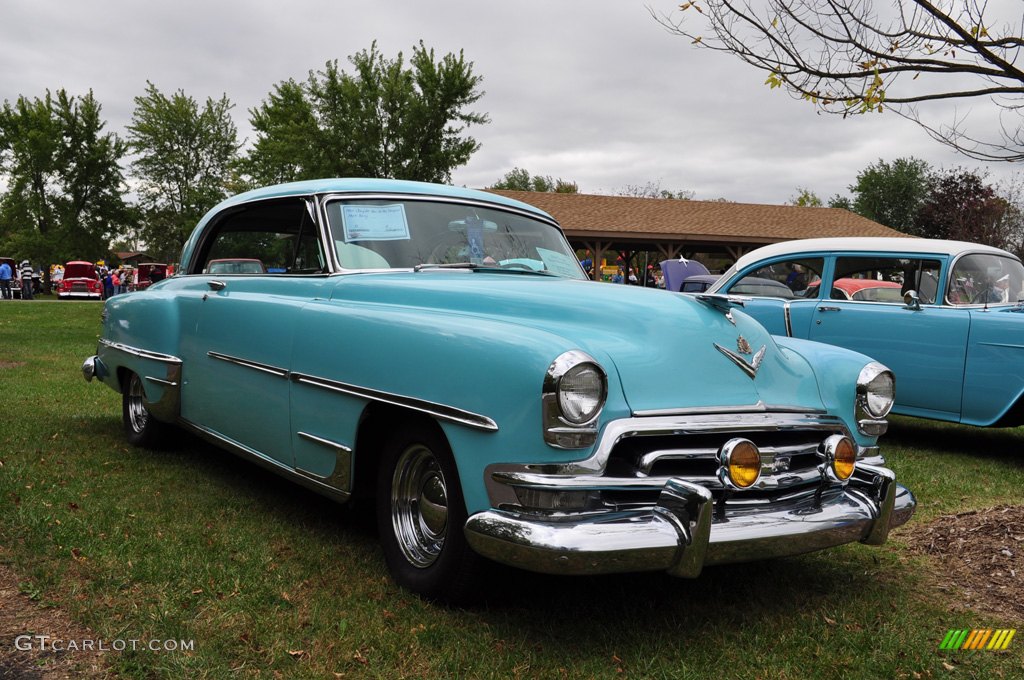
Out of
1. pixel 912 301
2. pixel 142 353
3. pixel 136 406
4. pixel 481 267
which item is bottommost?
pixel 136 406

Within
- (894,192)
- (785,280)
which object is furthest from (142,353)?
(894,192)

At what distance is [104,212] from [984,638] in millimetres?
49216

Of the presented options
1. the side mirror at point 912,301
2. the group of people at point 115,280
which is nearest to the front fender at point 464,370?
the side mirror at point 912,301

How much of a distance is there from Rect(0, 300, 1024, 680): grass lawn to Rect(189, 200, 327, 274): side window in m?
1.22

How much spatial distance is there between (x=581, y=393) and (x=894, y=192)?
52.7m

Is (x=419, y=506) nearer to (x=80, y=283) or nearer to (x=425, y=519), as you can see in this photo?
(x=425, y=519)

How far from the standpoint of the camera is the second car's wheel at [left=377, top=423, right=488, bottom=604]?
2.83 m

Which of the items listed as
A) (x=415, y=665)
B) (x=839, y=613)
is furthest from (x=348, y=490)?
(x=839, y=613)

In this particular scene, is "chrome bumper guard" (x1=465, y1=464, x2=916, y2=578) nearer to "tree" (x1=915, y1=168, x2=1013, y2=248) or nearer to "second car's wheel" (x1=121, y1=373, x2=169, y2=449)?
"second car's wheel" (x1=121, y1=373, x2=169, y2=449)

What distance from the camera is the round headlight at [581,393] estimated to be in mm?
2529

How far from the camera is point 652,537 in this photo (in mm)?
2443

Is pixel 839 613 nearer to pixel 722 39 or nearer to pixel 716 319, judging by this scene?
pixel 716 319

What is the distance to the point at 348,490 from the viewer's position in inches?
Answer: 130

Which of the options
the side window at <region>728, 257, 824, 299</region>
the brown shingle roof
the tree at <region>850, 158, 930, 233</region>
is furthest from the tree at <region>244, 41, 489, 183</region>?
the tree at <region>850, 158, 930, 233</region>
